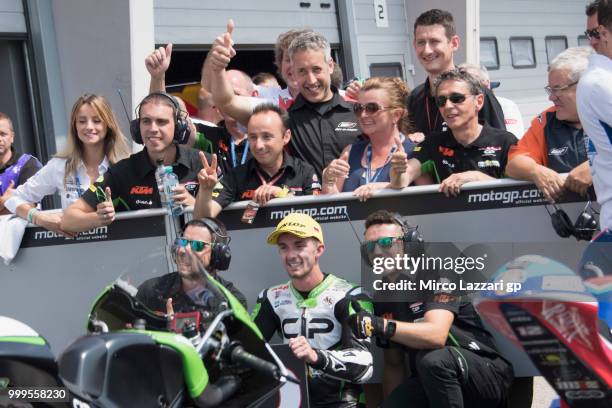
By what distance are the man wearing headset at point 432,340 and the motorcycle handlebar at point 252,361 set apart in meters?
1.26

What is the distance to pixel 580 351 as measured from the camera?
2.70m

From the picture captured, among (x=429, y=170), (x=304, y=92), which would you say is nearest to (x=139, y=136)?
(x=304, y=92)

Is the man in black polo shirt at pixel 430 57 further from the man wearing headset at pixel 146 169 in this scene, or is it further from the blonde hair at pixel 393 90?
the man wearing headset at pixel 146 169

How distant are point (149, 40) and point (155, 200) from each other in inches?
199

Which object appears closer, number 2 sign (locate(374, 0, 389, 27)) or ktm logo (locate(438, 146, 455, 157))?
ktm logo (locate(438, 146, 455, 157))

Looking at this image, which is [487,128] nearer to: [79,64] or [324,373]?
[324,373]

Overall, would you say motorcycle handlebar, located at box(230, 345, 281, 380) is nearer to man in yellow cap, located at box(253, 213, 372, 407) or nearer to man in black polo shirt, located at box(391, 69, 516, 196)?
man in yellow cap, located at box(253, 213, 372, 407)

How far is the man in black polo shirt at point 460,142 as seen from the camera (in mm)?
5582

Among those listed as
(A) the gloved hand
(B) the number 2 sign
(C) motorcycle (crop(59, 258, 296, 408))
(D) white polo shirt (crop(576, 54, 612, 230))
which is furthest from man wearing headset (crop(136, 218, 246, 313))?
(B) the number 2 sign

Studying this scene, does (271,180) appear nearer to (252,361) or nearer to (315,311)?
(315,311)

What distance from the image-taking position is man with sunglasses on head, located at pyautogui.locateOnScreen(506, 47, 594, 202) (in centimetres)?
513

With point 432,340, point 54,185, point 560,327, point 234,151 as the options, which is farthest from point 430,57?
point 560,327

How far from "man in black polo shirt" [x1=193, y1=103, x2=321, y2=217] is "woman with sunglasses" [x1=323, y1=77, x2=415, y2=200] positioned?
0.23 metres

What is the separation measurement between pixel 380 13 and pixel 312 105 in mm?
9216
